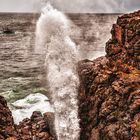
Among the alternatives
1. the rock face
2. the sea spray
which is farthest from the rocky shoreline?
the sea spray

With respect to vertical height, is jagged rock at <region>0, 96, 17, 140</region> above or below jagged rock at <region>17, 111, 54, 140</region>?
above

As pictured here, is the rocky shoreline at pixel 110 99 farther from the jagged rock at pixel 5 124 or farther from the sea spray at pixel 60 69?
the sea spray at pixel 60 69

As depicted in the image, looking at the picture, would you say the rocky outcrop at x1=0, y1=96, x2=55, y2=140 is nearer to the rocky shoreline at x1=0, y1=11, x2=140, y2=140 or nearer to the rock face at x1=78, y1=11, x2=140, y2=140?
the rocky shoreline at x1=0, y1=11, x2=140, y2=140

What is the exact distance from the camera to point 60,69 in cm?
3753

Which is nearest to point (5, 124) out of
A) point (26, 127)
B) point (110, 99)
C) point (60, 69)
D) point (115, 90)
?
point (26, 127)

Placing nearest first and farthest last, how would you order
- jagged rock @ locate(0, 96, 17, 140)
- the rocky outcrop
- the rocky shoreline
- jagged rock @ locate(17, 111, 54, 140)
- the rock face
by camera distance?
the rock face → the rocky shoreline → jagged rock @ locate(0, 96, 17, 140) → the rocky outcrop → jagged rock @ locate(17, 111, 54, 140)

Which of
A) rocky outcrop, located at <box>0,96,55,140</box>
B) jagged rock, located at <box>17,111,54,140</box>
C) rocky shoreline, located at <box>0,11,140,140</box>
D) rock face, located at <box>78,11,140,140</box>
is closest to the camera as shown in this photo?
rock face, located at <box>78,11,140,140</box>

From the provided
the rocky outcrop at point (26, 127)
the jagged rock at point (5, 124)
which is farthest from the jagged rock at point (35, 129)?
the jagged rock at point (5, 124)

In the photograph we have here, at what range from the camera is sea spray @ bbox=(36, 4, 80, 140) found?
33.7m

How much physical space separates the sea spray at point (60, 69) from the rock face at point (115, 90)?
791mm

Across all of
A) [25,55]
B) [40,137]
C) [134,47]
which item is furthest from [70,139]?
[25,55]

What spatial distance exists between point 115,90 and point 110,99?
2.30 feet

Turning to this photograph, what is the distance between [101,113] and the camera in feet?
101

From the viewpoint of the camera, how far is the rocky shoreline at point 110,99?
95.3 feet
